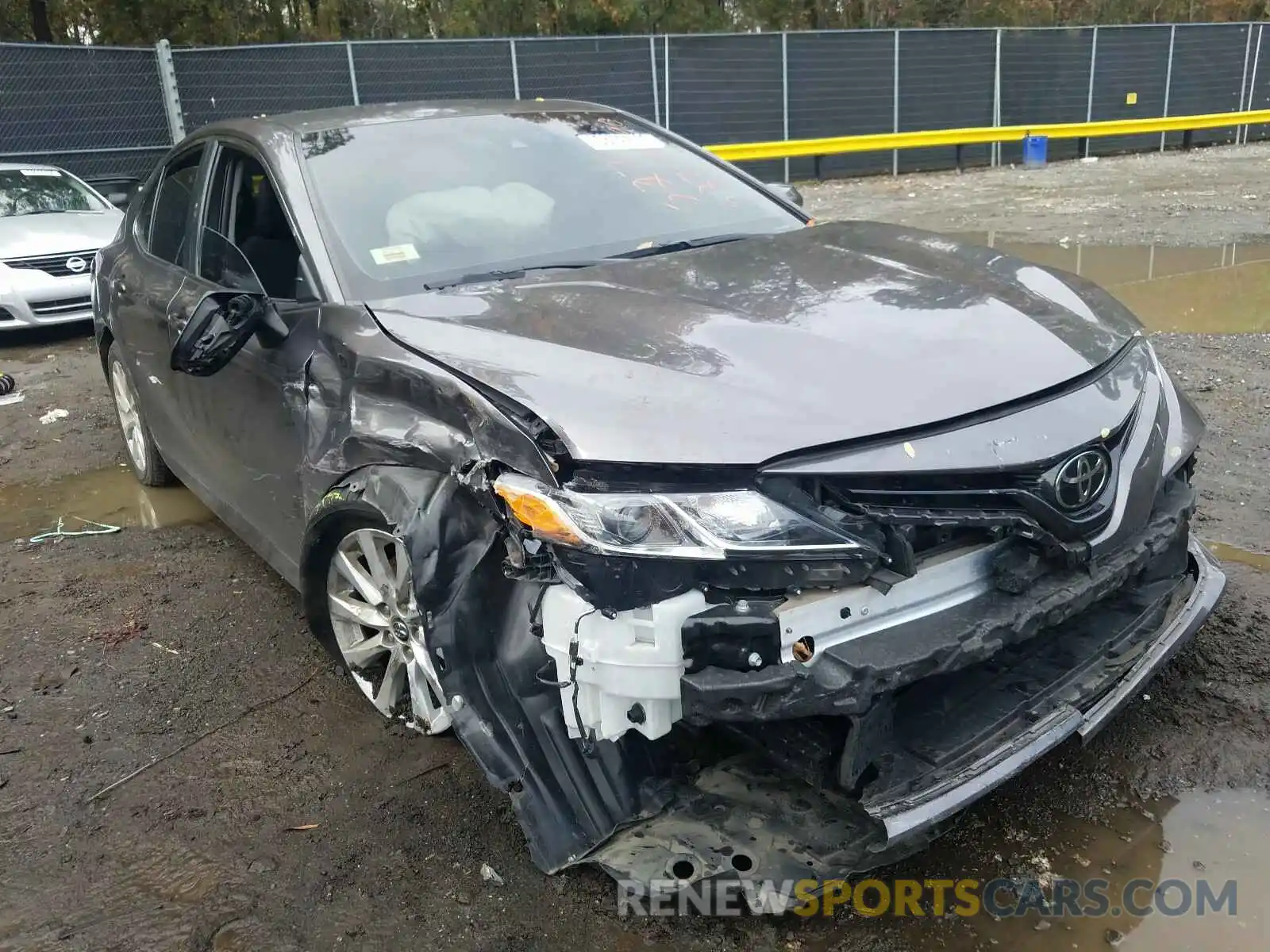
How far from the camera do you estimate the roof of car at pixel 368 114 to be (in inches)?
136

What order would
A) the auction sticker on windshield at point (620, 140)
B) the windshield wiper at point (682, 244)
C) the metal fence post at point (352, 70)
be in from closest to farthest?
the windshield wiper at point (682, 244), the auction sticker on windshield at point (620, 140), the metal fence post at point (352, 70)

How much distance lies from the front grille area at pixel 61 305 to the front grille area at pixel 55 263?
208 mm

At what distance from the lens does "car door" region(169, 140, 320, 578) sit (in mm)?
2963

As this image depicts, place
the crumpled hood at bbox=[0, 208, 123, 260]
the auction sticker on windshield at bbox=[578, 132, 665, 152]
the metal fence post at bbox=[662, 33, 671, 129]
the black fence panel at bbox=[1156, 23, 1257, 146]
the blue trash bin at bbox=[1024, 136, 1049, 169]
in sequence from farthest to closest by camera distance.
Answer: the black fence panel at bbox=[1156, 23, 1257, 146]
the blue trash bin at bbox=[1024, 136, 1049, 169]
the metal fence post at bbox=[662, 33, 671, 129]
the crumpled hood at bbox=[0, 208, 123, 260]
the auction sticker on windshield at bbox=[578, 132, 665, 152]

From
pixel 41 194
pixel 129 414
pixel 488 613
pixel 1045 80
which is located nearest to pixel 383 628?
pixel 488 613

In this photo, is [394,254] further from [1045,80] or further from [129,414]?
[1045,80]

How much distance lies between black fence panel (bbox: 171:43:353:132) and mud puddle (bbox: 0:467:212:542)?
10342 millimetres

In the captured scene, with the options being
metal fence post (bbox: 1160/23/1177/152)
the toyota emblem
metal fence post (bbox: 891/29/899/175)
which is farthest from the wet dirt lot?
metal fence post (bbox: 1160/23/1177/152)

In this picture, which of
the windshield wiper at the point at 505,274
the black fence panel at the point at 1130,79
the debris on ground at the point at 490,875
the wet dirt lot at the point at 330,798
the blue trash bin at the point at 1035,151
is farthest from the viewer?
the black fence panel at the point at 1130,79

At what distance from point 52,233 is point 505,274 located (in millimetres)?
7607

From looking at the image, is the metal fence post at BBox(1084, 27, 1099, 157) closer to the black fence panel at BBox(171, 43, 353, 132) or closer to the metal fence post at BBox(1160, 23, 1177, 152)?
the metal fence post at BBox(1160, 23, 1177, 152)

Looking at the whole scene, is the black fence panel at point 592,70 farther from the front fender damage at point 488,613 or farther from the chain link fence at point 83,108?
Answer: the front fender damage at point 488,613

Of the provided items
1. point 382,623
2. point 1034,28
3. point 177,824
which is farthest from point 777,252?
point 1034,28

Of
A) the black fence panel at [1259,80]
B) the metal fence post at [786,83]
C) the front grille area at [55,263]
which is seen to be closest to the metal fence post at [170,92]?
the front grille area at [55,263]
